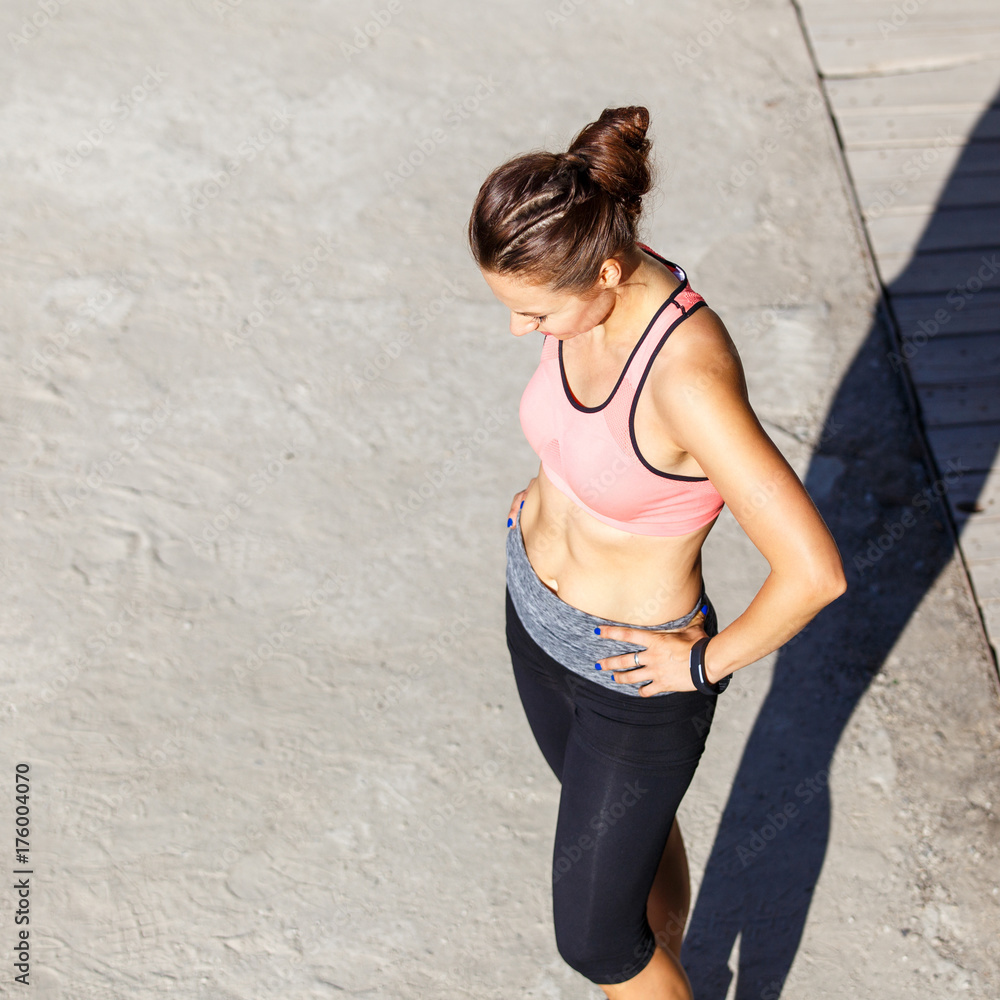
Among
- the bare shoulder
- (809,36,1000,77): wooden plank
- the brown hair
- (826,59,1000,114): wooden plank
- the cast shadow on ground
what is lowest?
the cast shadow on ground

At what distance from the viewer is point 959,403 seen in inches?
161

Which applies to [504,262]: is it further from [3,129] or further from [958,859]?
[3,129]

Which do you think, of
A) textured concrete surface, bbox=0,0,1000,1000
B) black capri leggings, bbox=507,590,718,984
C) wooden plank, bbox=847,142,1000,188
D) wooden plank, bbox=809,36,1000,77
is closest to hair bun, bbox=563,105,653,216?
black capri leggings, bbox=507,590,718,984

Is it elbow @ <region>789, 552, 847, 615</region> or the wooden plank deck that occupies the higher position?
elbow @ <region>789, 552, 847, 615</region>

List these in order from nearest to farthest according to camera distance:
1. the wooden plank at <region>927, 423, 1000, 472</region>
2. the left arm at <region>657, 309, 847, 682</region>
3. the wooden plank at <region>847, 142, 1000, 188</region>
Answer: the left arm at <region>657, 309, 847, 682</region>
the wooden plank at <region>927, 423, 1000, 472</region>
the wooden plank at <region>847, 142, 1000, 188</region>

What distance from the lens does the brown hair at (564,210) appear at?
1.74 m

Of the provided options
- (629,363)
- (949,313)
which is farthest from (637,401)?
(949,313)

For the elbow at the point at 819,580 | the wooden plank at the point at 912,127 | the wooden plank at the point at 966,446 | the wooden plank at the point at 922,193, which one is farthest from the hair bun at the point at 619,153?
the wooden plank at the point at 912,127

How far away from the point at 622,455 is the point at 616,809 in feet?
2.32

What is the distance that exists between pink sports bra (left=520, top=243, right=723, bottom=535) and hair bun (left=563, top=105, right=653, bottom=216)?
0.58 feet

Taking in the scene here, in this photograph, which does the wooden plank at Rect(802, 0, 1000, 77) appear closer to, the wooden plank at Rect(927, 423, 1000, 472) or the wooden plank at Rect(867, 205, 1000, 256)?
the wooden plank at Rect(867, 205, 1000, 256)

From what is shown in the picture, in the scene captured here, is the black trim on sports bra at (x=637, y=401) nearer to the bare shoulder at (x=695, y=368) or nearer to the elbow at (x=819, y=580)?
the bare shoulder at (x=695, y=368)

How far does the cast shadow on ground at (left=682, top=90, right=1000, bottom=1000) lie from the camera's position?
2.87 metres

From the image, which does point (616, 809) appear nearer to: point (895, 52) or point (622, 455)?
point (622, 455)
